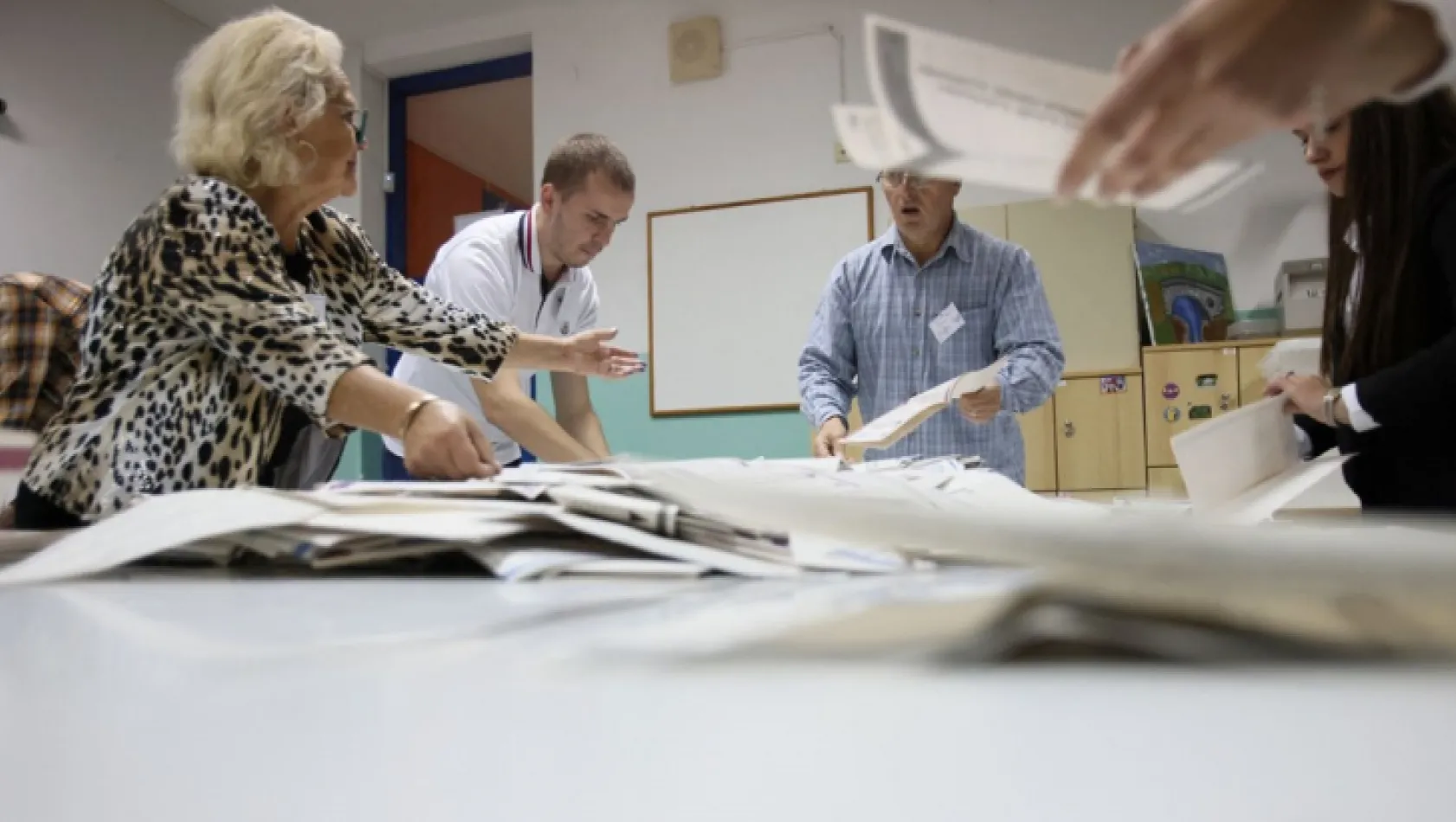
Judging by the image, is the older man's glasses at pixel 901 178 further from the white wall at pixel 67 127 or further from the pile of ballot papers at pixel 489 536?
the white wall at pixel 67 127

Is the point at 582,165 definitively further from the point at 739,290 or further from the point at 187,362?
the point at 187,362

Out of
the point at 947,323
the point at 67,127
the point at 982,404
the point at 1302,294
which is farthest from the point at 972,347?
the point at 67,127

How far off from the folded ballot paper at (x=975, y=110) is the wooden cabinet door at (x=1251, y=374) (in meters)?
0.35

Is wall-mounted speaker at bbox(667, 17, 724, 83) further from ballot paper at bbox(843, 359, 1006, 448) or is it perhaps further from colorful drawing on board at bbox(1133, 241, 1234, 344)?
colorful drawing on board at bbox(1133, 241, 1234, 344)

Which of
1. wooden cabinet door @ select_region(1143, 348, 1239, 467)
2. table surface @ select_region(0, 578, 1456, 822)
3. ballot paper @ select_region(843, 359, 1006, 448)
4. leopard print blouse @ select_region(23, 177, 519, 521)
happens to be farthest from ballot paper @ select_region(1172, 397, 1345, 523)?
leopard print blouse @ select_region(23, 177, 519, 521)

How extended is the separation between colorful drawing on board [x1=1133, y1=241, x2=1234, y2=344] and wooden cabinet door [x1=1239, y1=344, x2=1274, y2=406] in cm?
3

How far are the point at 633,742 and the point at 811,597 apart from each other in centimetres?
16

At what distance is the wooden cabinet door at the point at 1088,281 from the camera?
0.53 metres

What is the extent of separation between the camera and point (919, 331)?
1390mm

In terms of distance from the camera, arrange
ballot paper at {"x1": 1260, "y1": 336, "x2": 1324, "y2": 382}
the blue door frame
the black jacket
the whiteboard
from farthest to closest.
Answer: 1. the whiteboard
2. the blue door frame
3. ballot paper at {"x1": 1260, "y1": 336, "x2": 1324, "y2": 382}
4. the black jacket

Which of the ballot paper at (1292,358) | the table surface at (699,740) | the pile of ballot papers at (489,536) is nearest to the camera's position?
the table surface at (699,740)

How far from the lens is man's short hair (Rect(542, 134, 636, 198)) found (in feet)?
4.50

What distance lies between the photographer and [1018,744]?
12 centimetres

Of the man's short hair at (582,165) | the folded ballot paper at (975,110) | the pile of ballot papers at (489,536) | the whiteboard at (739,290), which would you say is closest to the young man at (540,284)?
the man's short hair at (582,165)
